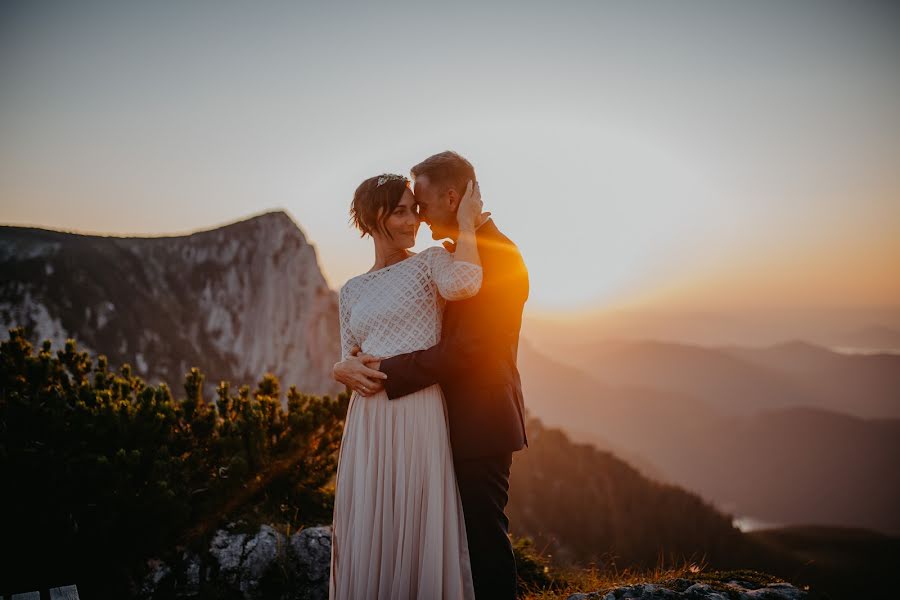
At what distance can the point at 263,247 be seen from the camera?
184 feet

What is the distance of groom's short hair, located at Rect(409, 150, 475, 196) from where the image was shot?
371 cm

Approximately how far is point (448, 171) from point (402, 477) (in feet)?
7.20

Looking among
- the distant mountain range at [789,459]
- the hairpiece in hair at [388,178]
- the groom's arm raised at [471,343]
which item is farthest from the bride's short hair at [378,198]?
the distant mountain range at [789,459]

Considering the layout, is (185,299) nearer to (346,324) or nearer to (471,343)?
(346,324)

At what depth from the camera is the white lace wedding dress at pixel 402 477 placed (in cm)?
354

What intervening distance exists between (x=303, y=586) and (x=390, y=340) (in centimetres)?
360

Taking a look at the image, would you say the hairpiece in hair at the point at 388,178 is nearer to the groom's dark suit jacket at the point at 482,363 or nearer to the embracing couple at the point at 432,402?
the embracing couple at the point at 432,402

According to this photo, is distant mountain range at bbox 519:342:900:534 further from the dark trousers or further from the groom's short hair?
the groom's short hair

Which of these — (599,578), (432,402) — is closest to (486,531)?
(432,402)

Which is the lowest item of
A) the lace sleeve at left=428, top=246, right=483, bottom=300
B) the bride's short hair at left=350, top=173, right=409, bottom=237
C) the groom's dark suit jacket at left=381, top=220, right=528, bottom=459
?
the groom's dark suit jacket at left=381, top=220, right=528, bottom=459

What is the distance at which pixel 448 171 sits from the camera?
3.70 meters

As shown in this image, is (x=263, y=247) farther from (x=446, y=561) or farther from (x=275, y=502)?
(x=446, y=561)

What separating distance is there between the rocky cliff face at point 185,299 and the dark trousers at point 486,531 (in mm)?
40994

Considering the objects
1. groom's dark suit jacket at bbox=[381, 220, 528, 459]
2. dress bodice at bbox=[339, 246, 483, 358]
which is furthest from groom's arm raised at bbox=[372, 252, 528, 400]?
dress bodice at bbox=[339, 246, 483, 358]
